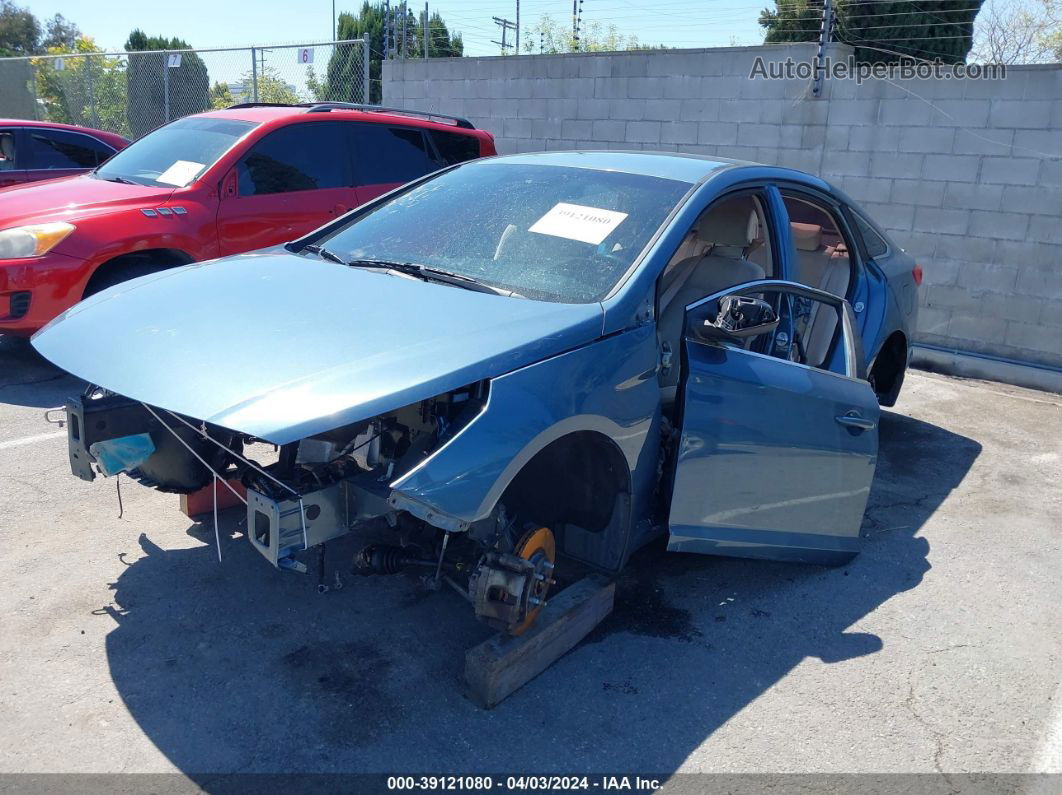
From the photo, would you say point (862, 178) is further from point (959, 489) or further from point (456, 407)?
point (456, 407)

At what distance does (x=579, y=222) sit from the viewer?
3520mm

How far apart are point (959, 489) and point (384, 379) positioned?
3.99m

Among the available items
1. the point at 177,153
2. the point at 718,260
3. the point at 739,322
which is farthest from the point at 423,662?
the point at 177,153

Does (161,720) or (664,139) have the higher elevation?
(664,139)

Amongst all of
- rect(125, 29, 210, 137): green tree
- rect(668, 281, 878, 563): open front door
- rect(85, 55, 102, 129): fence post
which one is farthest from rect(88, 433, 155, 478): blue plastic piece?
rect(85, 55, 102, 129): fence post

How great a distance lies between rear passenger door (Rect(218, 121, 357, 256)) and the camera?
6.41 meters

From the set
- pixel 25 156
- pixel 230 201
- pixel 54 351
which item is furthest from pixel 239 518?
pixel 25 156

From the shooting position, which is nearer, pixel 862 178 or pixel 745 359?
pixel 745 359

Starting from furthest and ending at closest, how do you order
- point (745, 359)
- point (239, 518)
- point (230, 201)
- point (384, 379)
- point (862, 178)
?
1. point (862, 178)
2. point (230, 201)
3. point (239, 518)
4. point (745, 359)
5. point (384, 379)

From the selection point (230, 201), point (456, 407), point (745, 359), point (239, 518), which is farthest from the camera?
point (230, 201)

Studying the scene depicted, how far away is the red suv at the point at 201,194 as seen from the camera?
5.58 m

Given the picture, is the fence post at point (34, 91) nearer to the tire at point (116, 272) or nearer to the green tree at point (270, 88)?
the green tree at point (270, 88)

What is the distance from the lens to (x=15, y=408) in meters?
5.35
